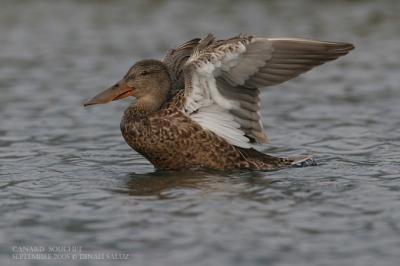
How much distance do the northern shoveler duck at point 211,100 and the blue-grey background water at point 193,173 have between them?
251 mm

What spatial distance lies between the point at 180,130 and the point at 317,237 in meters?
2.47

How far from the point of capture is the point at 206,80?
26.3 feet

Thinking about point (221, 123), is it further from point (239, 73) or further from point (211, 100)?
point (239, 73)

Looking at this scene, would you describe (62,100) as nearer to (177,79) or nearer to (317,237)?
(177,79)

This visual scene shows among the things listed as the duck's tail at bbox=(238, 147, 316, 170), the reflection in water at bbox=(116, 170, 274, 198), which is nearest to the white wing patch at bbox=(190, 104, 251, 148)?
the duck's tail at bbox=(238, 147, 316, 170)

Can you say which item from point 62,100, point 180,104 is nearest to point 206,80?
point 180,104

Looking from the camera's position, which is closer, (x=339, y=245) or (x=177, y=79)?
(x=339, y=245)

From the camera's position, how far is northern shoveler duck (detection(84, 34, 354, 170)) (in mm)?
7855

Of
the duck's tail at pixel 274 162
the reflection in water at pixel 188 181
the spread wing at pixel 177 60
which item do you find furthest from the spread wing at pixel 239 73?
the spread wing at pixel 177 60

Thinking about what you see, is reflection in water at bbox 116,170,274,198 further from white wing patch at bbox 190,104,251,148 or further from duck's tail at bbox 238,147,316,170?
white wing patch at bbox 190,104,251,148

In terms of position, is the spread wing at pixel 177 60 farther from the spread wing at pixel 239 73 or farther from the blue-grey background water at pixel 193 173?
the blue-grey background water at pixel 193 173

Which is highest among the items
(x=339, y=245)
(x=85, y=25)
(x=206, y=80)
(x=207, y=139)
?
(x=85, y=25)

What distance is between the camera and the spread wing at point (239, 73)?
7790mm

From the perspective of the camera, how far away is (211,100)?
818 centimetres
